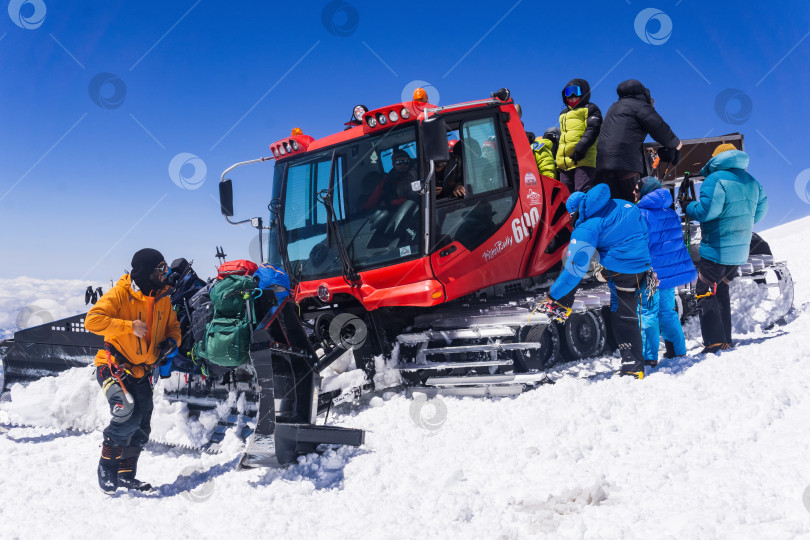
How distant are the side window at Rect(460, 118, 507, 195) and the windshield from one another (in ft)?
1.84

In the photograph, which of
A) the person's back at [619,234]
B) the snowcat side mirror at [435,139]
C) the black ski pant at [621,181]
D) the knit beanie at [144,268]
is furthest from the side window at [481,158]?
the knit beanie at [144,268]

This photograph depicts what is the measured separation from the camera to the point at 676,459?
3367 millimetres

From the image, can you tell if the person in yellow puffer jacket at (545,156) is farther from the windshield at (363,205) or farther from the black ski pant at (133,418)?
the black ski pant at (133,418)

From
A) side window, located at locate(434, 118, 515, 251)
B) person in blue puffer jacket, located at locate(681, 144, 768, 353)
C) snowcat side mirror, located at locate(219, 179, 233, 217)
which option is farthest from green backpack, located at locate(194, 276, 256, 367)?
person in blue puffer jacket, located at locate(681, 144, 768, 353)

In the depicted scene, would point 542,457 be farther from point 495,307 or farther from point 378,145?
point 378,145

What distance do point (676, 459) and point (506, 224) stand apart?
306 centimetres

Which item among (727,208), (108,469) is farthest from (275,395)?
(727,208)

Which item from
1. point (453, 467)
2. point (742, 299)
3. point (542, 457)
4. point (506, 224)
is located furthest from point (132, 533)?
point (742, 299)

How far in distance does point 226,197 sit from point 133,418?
2975 millimetres

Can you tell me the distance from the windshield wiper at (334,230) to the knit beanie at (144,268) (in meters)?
1.80

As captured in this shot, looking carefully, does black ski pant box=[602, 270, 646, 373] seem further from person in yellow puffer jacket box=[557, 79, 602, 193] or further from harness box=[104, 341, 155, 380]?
harness box=[104, 341, 155, 380]

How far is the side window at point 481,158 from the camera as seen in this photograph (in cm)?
584

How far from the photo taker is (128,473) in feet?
14.0

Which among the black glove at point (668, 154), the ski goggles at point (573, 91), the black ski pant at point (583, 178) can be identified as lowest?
the black ski pant at point (583, 178)
